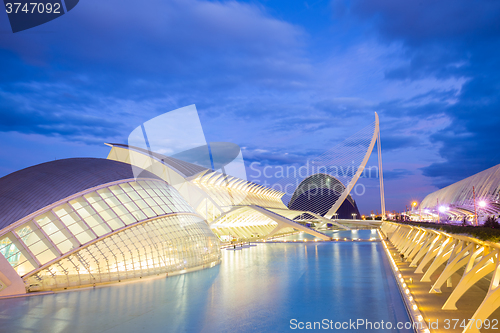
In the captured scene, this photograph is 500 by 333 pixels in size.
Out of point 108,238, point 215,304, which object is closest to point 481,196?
point 215,304

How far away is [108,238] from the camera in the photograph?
15.0 m

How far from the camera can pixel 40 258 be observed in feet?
43.2

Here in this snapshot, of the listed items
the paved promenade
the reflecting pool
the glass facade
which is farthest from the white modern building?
the glass facade

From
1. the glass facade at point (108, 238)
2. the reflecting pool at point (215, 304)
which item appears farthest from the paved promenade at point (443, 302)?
the glass facade at point (108, 238)

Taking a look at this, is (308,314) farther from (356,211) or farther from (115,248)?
(356,211)

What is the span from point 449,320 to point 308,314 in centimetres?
345

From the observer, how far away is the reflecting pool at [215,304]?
8586 millimetres

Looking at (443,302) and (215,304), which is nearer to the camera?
(443,302)

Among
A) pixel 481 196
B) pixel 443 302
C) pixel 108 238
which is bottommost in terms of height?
pixel 443 302

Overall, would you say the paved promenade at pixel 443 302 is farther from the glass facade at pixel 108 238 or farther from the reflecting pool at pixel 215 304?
the glass facade at pixel 108 238

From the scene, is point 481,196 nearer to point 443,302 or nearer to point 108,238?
point 443,302

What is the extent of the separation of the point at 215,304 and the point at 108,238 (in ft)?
23.5

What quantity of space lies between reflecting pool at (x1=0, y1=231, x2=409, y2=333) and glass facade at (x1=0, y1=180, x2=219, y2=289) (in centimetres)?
124

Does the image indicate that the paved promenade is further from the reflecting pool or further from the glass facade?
the glass facade
